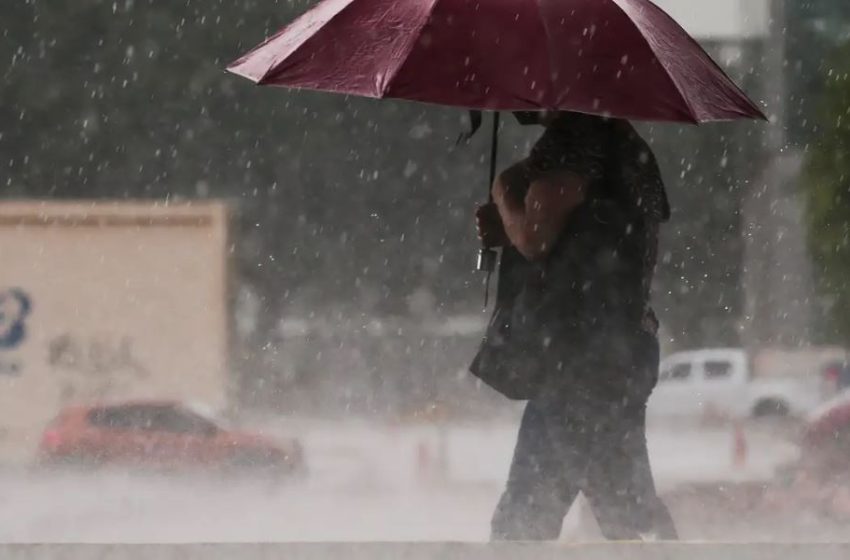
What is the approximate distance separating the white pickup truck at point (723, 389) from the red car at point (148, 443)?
393 cm

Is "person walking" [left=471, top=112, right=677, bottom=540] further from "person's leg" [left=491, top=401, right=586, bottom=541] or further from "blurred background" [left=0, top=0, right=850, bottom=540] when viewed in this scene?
"blurred background" [left=0, top=0, right=850, bottom=540]

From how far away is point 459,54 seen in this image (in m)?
3.58

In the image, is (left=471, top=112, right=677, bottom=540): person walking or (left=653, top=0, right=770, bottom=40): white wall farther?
(left=653, top=0, right=770, bottom=40): white wall

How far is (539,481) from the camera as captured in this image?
3584 millimetres

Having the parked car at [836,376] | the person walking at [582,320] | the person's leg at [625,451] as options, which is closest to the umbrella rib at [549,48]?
the person walking at [582,320]

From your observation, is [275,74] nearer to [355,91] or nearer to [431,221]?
[355,91]

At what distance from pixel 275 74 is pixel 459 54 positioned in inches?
15.1

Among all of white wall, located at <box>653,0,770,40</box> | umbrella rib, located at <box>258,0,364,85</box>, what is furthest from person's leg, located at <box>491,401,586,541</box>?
white wall, located at <box>653,0,770,40</box>

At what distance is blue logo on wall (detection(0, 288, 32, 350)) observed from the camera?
43.1ft

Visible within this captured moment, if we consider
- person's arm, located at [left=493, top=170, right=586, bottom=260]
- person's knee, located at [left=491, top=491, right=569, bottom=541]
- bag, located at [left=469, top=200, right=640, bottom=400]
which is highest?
person's arm, located at [left=493, top=170, right=586, bottom=260]

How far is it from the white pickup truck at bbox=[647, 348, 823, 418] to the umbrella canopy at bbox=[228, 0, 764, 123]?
39.7ft

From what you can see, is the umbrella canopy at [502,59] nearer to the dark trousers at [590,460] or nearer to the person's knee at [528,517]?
the dark trousers at [590,460]

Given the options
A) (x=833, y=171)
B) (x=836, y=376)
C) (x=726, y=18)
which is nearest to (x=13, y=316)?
(x=726, y=18)

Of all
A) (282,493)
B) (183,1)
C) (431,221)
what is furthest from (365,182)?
(282,493)
